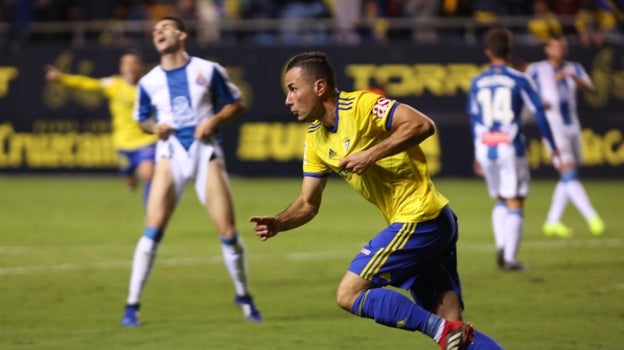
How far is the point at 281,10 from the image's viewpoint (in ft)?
85.0

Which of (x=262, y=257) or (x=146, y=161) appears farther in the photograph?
(x=146, y=161)

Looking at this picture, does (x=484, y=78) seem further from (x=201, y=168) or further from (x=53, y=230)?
(x=53, y=230)

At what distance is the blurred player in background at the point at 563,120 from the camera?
52.4 feet

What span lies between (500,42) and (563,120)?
472 centimetres

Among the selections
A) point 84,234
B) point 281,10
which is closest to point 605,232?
point 84,234

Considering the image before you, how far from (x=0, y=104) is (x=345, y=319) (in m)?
16.9

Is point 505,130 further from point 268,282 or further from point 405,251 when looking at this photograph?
point 405,251

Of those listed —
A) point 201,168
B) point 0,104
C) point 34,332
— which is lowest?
point 0,104

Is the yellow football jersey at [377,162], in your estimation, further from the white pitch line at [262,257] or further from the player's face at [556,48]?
the player's face at [556,48]

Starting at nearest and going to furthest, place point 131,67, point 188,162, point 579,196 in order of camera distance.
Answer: point 188,162
point 579,196
point 131,67

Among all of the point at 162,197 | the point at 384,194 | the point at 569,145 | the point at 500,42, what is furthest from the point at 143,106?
the point at 569,145

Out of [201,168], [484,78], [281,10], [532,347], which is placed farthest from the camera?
[281,10]

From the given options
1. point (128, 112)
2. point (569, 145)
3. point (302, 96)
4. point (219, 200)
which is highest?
point (302, 96)

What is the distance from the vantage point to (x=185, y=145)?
1040 centimetres
